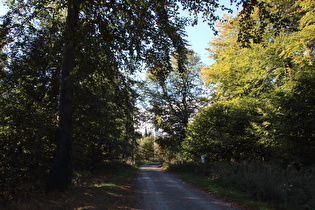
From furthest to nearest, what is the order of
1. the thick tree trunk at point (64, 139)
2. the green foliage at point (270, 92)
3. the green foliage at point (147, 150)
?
the green foliage at point (147, 150)
the green foliage at point (270, 92)
the thick tree trunk at point (64, 139)

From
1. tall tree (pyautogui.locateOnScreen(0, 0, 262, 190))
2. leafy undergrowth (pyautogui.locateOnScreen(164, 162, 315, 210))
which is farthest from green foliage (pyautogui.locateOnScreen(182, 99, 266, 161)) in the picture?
tall tree (pyautogui.locateOnScreen(0, 0, 262, 190))

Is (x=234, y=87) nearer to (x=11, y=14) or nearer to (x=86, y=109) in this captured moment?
(x=86, y=109)

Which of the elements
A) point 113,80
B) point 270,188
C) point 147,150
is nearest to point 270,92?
point 270,188

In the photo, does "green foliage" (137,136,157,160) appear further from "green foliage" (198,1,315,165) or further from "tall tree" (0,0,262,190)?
"tall tree" (0,0,262,190)

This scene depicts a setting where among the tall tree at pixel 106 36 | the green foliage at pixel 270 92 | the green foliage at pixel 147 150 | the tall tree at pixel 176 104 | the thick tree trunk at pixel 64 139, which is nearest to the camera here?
the tall tree at pixel 106 36

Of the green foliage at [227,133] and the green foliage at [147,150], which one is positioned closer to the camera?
the green foliage at [227,133]

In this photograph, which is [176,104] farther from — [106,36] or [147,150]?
[147,150]

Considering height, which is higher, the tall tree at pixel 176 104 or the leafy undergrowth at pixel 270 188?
the tall tree at pixel 176 104

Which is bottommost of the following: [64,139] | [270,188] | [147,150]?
[270,188]

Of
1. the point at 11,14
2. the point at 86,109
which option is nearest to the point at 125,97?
the point at 86,109

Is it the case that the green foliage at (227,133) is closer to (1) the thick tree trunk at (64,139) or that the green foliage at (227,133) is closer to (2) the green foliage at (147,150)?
(1) the thick tree trunk at (64,139)

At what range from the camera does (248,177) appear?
8.61m

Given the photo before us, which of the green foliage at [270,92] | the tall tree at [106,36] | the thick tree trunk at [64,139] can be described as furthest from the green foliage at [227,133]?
the thick tree trunk at [64,139]

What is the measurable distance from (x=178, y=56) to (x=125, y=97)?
3051 millimetres
